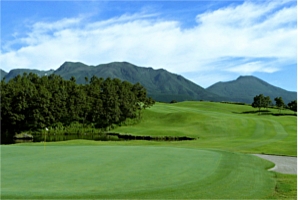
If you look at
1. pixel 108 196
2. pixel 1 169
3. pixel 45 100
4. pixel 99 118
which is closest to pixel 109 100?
pixel 99 118

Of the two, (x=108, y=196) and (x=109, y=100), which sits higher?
(x=109, y=100)

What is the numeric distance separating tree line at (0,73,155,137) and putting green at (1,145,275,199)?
172 feet

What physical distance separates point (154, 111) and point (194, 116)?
14.2 metres

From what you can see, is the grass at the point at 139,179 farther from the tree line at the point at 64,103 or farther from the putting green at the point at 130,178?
the tree line at the point at 64,103

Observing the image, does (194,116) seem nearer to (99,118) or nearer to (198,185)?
(99,118)

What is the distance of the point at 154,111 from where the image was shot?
289 feet

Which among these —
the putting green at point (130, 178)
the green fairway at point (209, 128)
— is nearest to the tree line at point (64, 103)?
the green fairway at point (209, 128)

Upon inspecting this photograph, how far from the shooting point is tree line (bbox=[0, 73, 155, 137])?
68.2m

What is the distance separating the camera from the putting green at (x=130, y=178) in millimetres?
11539

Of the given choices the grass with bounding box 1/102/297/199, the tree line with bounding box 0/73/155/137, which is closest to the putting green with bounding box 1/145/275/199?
the grass with bounding box 1/102/297/199

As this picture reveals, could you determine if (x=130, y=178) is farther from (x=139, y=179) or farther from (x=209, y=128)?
(x=209, y=128)

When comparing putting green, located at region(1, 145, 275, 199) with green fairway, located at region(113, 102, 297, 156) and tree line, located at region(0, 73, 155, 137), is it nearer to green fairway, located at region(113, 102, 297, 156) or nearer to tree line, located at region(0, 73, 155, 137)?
green fairway, located at region(113, 102, 297, 156)

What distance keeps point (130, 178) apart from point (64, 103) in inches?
2400

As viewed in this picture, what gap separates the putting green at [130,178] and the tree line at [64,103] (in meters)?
52.4
